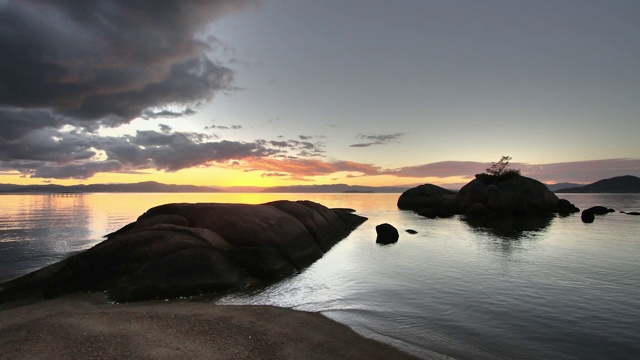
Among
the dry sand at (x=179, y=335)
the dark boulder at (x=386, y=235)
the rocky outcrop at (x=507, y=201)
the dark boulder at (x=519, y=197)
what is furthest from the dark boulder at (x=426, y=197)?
the dry sand at (x=179, y=335)

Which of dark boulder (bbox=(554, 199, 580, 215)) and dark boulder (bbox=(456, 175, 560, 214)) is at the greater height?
dark boulder (bbox=(456, 175, 560, 214))

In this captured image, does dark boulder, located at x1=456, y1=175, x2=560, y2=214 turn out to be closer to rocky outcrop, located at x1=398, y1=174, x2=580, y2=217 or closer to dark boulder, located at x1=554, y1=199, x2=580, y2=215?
rocky outcrop, located at x1=398, y1=174, x2=580, y2=217

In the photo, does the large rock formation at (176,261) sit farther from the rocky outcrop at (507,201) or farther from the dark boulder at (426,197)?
the dark boulder at (426,197)

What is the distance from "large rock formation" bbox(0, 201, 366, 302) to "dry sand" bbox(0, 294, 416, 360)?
1439 mm

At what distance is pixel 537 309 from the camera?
10273mm

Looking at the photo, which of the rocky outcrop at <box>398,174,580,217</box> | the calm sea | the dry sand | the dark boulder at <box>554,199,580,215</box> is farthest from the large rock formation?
the dark boulder at <box>554,199,580,215</box>

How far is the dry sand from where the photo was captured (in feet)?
20.2

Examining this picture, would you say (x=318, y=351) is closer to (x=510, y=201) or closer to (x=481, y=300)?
(x=481, y=300)

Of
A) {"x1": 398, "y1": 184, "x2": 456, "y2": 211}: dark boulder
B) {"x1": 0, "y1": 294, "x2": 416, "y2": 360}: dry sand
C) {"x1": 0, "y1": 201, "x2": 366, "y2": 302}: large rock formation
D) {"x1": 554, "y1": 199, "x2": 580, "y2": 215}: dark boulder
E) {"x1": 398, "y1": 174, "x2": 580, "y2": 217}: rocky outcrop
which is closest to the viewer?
{"x1": 0, "y1": 294, "x2": 416, "y2": 360}: dry sand

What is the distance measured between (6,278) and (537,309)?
2099cm

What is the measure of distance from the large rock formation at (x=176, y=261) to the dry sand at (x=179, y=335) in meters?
1.44

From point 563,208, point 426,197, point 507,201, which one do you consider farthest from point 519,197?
point 426,197

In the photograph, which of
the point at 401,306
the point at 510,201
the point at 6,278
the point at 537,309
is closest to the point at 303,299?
the point at 401,306

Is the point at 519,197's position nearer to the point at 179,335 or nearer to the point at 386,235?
the point at 386,235
